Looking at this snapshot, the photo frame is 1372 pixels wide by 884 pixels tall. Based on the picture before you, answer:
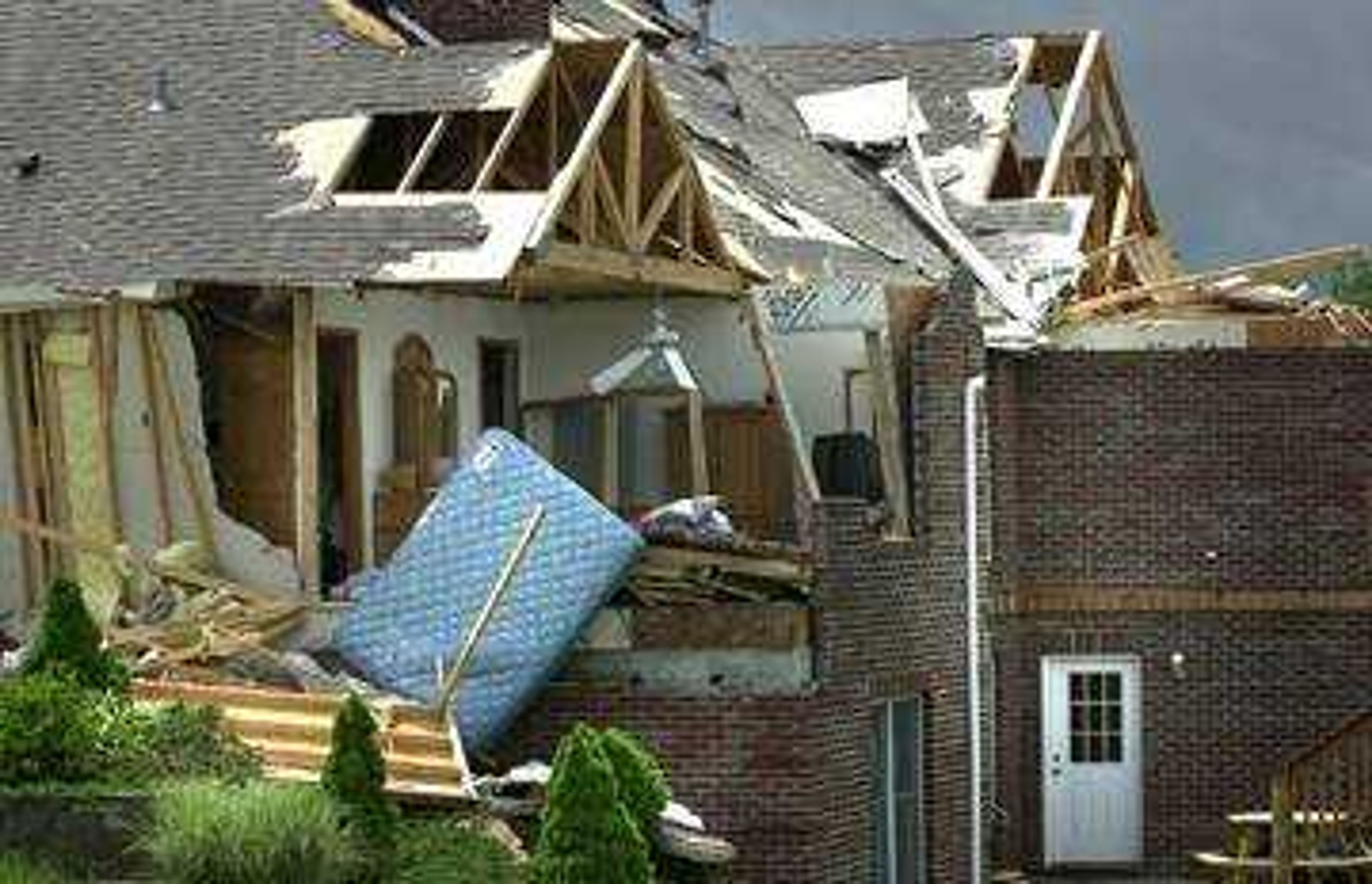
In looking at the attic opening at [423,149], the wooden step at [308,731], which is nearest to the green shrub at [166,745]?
the wooden step at [308,731]

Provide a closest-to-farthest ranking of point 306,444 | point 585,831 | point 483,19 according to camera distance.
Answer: point 585,831 → point 306,444 → point 483,19

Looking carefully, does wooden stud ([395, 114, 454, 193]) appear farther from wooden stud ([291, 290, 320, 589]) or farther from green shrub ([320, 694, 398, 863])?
green shrub ([320, 694, 398, 863])

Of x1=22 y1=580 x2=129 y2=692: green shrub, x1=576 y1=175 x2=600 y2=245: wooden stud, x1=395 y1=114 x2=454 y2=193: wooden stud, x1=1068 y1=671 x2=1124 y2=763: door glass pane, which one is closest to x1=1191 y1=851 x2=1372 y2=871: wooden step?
x1=1068 y1=671 x2=1124 y2=763: door glass pane

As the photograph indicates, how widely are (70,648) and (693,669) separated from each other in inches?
188

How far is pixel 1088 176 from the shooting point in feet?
133

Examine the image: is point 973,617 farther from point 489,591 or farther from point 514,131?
point 514,131

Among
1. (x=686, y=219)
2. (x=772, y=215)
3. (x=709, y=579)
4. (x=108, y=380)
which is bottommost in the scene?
(x=709, y=579)

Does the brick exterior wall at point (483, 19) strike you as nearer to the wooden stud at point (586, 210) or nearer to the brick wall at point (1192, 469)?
the wooden stud at point (586, 210)

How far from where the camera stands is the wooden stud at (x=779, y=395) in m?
25.7

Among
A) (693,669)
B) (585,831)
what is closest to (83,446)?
(693,669)

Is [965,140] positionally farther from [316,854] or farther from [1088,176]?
[316,854]

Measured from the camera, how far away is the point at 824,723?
74.2ft

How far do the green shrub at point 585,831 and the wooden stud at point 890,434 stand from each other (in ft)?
24.8

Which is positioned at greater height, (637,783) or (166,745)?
(166,745)
